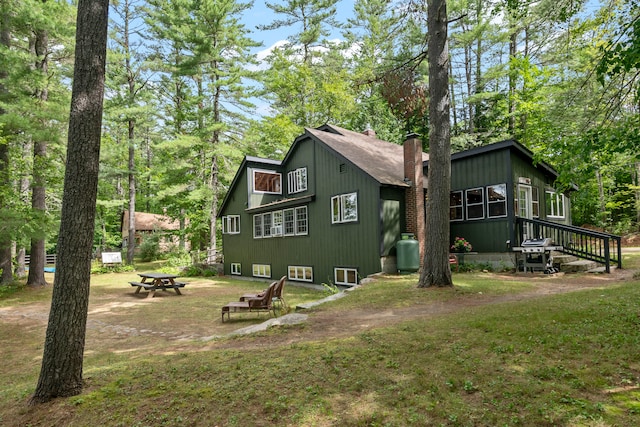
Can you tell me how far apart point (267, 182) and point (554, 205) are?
1425 centimetres

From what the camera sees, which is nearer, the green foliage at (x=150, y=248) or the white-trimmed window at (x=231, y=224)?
the white-trimmed window at (x=231, y=224)

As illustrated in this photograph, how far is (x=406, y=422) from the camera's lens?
3.32 metres

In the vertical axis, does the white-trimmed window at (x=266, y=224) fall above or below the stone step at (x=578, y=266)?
above

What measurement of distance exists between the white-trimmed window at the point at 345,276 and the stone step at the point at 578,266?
7229mm

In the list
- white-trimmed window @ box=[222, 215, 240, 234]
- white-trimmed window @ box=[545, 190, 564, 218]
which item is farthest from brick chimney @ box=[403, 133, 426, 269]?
white-trimmed window @ box=[222, 215, 240, 234]

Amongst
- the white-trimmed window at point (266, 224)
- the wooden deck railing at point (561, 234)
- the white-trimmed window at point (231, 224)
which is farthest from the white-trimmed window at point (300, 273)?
the wooden deck railing at point (561, 234)

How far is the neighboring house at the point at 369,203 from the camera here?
46.9ft

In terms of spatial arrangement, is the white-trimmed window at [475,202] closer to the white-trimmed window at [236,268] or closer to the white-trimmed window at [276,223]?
the white-trimmed window at [276,223]

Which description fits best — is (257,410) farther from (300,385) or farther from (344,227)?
(344,227)

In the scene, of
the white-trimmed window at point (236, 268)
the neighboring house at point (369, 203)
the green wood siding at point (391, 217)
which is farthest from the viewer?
the white-trimmed window at point (236, 268)

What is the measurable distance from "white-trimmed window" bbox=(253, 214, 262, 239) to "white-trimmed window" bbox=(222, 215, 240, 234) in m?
1.74

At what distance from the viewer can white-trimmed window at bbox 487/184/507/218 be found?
14.2m

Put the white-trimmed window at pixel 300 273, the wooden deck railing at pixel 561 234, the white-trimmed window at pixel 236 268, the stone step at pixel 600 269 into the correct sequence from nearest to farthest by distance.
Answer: the stone step at pixel 600 269 → the wooden deck railing at pixel 561 234 → the white-trimmed window at pixel 300 273 → the white-trimmed window at pixel 236 268

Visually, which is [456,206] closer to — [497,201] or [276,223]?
[497,201]
